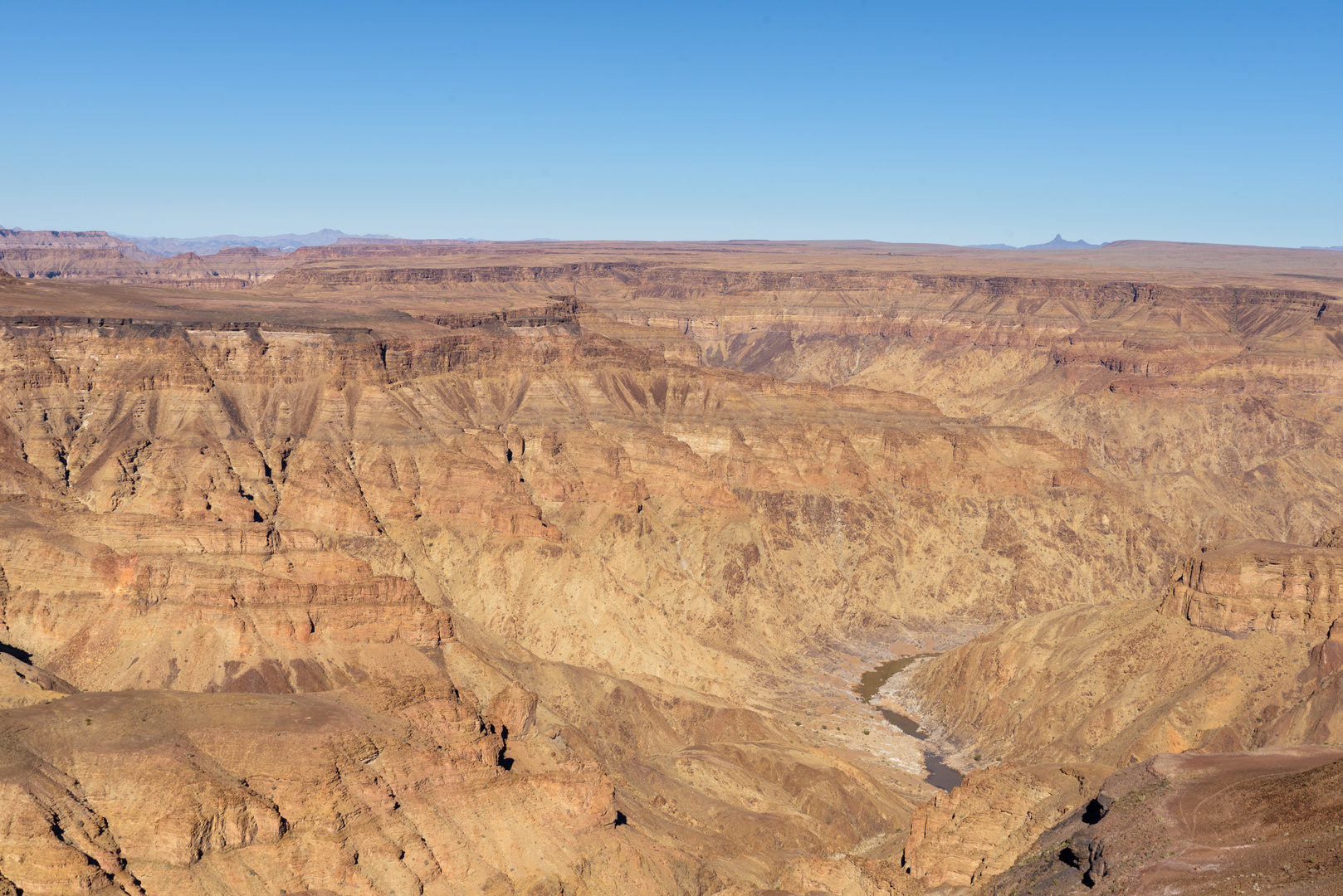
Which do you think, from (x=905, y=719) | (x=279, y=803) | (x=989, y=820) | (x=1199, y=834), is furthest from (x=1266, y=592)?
(x=279, y=803)

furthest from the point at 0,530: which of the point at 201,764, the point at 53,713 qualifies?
the point at 201,764

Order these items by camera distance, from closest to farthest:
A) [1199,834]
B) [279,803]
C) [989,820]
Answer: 1. [1199,834]
2. [279,803]
3. [989,820]

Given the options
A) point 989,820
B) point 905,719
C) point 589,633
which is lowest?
point 905,719

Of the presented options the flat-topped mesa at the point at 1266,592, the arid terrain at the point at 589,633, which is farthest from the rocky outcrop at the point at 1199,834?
the flat-topped mesa at the point at 1266,592

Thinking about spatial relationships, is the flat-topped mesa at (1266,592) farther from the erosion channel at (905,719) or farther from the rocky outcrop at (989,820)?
the rocky outcrop at (989,820)

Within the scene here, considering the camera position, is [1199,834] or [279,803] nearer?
[1199,834]

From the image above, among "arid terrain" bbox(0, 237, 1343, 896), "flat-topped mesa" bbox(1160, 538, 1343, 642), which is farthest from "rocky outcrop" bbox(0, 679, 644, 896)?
"flat-topped mesa" bbox(1160, 538, 1343, 642)

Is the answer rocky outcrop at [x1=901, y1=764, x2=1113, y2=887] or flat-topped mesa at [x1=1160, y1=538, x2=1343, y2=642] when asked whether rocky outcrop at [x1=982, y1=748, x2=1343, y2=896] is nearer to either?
rocky outcrop at [x1=901, y1=764, x2=1113, y2=887]

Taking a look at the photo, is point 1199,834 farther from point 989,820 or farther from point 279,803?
point 279,803
